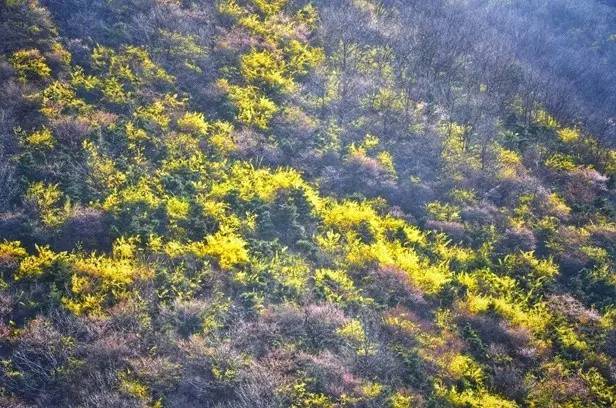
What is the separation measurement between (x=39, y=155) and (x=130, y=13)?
6969 millimetres

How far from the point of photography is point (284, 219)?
11719mm

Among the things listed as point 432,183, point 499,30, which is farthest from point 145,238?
point 499,30

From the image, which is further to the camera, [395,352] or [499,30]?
[499,30]

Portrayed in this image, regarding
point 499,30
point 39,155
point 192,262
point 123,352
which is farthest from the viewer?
point 499,30

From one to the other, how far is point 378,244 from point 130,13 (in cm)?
1097

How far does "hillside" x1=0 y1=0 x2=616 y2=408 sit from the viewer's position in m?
8.54

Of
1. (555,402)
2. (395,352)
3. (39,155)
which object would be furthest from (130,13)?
(555,402)

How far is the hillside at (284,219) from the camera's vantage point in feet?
28.0

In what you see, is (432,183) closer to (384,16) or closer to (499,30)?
(384,16)

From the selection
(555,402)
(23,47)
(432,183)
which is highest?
(23,47)

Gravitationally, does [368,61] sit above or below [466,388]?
above

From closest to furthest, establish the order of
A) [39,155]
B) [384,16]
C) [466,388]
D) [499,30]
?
[466,388]
[39,155]
[384,16]
[499,30]

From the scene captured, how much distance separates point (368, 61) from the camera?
18.2 meters

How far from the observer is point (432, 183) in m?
14.2
